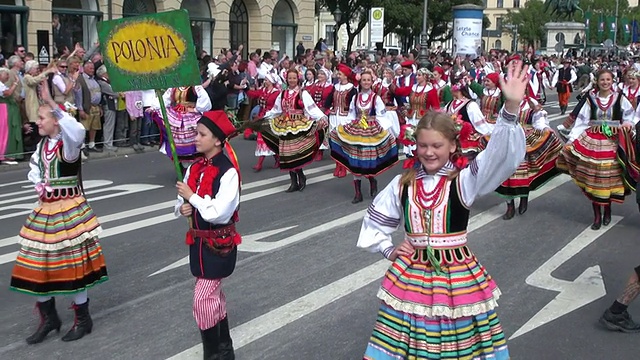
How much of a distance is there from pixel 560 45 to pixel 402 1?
1587 cm

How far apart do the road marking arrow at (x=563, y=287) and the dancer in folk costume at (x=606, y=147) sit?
1200 mm

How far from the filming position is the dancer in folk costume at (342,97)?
12.2 metres

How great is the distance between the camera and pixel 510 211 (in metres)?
10.3

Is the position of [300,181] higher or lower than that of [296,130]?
lower

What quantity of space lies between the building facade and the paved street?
1487cm

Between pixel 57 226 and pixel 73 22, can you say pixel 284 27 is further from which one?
pixel 57 226

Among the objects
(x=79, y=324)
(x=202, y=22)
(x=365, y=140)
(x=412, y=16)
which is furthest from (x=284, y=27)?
(x=79, y=324)

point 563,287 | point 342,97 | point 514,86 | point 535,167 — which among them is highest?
point 514,86

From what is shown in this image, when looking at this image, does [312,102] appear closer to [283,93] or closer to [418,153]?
[283,93]

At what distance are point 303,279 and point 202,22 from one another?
2693 cm

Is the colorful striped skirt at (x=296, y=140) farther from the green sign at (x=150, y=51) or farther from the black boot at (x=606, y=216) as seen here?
the green sign at (x=150, y=51)

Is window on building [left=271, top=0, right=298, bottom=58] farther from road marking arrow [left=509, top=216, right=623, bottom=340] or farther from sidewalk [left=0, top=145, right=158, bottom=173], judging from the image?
road marking arrow [left=509, top=216, right=623, bottom=340]

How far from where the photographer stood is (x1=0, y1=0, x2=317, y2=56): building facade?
25.4m

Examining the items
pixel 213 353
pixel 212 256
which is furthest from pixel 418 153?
pixel 213 353
